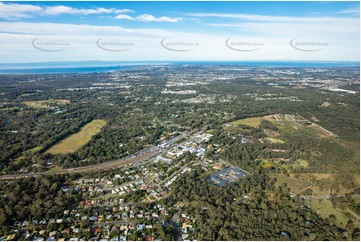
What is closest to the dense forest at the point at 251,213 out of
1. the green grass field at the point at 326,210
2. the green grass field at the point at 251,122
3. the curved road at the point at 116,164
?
the green grass field at the point at 326,210

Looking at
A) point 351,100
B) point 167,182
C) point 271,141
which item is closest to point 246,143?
point 271,141

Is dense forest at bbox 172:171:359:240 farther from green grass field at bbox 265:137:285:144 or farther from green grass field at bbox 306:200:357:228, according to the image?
green grass field at bbox 265:137:285:144

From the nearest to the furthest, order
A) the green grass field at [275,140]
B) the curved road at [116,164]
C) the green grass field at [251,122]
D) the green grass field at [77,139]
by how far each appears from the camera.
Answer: the curved road at [116,164], the green grass field at [77,139], the green grass field at [275,140], the green grass field at [251,122]

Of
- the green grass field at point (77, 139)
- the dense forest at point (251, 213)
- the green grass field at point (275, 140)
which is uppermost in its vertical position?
the green grass field at point (275, 140)

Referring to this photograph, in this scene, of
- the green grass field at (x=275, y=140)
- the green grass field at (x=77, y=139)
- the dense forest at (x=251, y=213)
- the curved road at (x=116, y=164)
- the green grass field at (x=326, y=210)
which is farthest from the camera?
the green grass field at (x=275, y=140)

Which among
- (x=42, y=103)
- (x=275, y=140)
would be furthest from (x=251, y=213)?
(x=42, y=103)

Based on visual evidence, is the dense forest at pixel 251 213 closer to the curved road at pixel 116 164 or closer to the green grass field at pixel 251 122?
the curved road at pixel 116 164

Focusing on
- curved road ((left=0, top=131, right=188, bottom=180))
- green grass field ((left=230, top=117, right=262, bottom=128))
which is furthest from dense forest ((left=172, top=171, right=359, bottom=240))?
green grass field ((left=230, top=117, right=262, bottom=128))

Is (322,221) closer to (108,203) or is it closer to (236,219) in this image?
(236,219)
